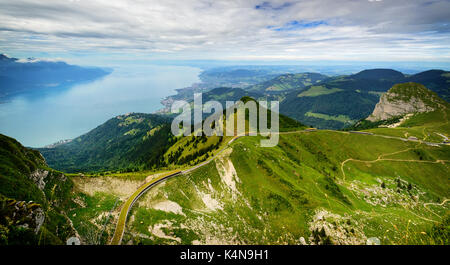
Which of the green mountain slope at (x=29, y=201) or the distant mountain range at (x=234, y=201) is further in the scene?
the distant mountain range at (x=234, y=201)

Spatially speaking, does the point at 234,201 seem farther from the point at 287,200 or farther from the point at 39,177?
the point at 39,177

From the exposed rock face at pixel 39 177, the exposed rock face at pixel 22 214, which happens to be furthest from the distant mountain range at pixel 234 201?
the exposed rock face at pixel 39 177

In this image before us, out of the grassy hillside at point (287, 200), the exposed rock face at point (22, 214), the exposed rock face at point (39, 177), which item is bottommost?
the grassy hillside at point (287, 200)

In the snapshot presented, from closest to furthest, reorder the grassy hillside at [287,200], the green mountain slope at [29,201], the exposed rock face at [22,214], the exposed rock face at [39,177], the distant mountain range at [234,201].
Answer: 1. the green mountain slope at [29,201]
2. the exposed rock face at [22,214]
3. the distant mountain range at [234,201]
4. the exposed rock face at [39,177]
5. the grassy hillside at [287,200]

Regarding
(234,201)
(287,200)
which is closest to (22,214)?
(234,201)

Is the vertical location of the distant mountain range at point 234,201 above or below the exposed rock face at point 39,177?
below

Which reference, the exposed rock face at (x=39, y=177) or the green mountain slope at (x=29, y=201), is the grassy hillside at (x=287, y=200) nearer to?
the green mountain slope at (x=29, y=201)

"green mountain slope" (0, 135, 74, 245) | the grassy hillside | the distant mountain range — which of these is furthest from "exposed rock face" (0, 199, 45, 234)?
the grassy hillside
